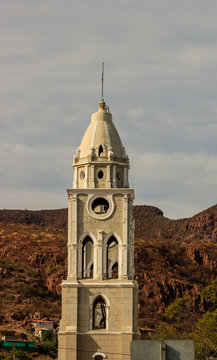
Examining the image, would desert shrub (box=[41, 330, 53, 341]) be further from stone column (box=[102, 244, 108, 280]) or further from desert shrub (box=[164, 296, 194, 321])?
stone column (box=[102, 244, 108, 280])

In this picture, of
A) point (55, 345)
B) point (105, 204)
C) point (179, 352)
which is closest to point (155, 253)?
point (55, 345)

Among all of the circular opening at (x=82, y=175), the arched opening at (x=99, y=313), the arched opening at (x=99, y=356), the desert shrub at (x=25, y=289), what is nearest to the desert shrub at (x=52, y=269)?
the desert shrub at (x=25, y=289)

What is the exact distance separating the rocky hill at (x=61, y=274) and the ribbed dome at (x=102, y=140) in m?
41.4

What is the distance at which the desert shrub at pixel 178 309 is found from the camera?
79188 millimetres

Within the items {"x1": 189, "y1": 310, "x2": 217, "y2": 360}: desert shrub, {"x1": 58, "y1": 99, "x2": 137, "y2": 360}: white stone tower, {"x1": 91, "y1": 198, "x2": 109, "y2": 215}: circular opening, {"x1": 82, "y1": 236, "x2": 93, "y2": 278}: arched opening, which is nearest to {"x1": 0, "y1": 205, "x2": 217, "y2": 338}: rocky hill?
{"x1": 189, "y1": 310, "x2": 217, "y2": 360}: desert shrub

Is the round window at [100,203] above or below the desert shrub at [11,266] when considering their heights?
below

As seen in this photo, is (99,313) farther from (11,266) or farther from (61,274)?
(11,266)

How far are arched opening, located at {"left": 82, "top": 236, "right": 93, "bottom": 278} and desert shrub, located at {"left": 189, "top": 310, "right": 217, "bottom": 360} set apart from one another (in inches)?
550

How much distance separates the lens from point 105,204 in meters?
36.2

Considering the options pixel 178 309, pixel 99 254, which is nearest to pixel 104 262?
pixel 99 254

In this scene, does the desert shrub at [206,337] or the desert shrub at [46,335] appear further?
the desert shrub at [46,335]

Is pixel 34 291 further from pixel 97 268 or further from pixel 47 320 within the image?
pixel 97 268

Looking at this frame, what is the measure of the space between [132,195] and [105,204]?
147cm

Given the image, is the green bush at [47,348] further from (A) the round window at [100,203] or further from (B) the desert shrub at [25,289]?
(A) the round window at [100,203]
